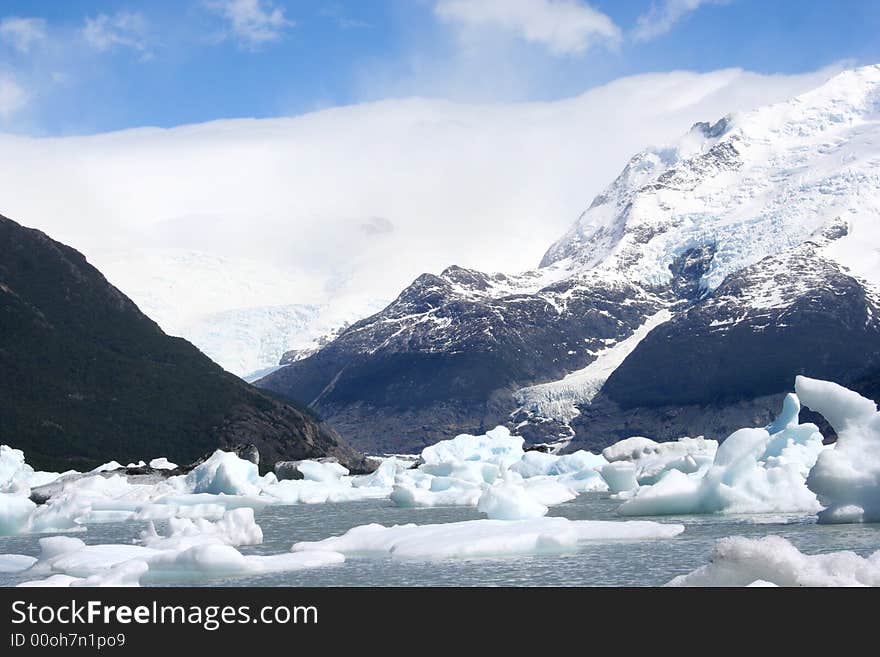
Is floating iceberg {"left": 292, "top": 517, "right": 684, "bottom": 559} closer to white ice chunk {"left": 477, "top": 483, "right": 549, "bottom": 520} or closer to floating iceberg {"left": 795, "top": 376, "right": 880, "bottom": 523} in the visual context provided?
floating iceberg {"left": 795, "top": 376, "right": 880, "bottom": 523}

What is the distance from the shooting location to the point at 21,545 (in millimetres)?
49156

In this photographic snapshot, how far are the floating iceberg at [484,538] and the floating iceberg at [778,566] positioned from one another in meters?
12.5

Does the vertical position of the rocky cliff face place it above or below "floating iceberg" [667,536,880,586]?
above

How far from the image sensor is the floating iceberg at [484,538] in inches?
1419

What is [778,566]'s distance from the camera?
2359 cm

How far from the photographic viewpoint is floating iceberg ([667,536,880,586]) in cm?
2327

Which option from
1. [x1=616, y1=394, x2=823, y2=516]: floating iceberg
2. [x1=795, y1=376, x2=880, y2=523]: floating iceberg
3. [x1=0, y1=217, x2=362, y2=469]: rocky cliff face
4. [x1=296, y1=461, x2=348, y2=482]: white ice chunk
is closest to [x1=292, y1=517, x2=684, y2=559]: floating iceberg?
[x1=795, y1=376, x2=880, y2=523]: floating iceberg

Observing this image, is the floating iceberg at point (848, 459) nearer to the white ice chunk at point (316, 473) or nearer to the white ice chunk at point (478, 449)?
the white ice chunk at point (316, 473)

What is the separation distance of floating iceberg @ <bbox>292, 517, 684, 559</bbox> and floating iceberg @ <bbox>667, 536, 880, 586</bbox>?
12.5 meters

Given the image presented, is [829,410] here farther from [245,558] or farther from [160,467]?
[160,467]

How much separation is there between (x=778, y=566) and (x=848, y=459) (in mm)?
17089

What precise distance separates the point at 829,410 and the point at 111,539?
102 ft

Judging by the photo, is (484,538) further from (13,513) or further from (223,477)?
(223,477)
